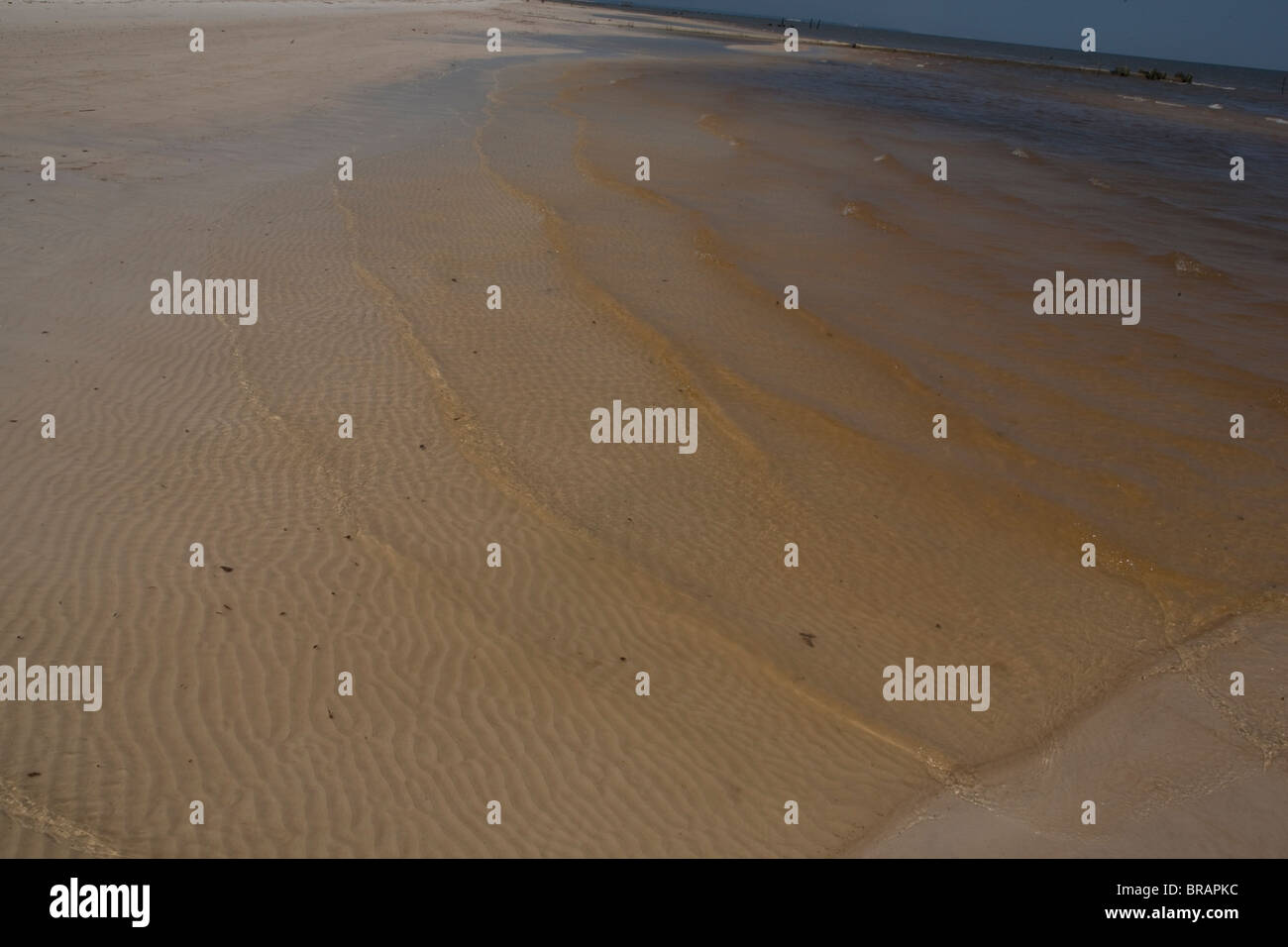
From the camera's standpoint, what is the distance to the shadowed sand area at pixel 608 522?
5.31 metres

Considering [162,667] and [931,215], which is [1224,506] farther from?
[931,215]

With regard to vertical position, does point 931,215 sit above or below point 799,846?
above

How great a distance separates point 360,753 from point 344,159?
590 inches

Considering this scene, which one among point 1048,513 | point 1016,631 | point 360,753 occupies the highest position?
point 1048,513

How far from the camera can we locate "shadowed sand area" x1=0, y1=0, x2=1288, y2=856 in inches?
209

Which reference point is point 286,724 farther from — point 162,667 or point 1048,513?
point 1048,513

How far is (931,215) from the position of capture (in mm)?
18688

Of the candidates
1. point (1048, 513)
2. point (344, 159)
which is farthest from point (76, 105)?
point (1048, 513)

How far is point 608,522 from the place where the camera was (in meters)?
7.74

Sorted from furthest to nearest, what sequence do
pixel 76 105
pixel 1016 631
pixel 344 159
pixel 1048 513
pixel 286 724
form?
pixel 76 105 < pixel 344 159 < pixel 1048 513 < pixel 1016 631 < pixel 286 724

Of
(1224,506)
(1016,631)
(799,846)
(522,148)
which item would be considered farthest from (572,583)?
(522,148)

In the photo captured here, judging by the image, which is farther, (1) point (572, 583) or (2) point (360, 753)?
(1) point (572, 583)
